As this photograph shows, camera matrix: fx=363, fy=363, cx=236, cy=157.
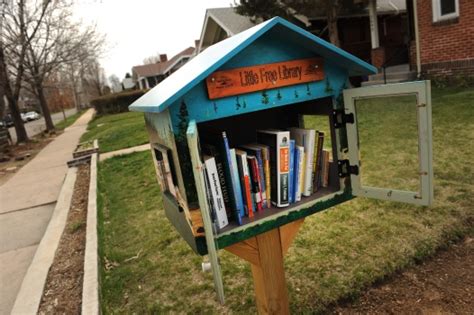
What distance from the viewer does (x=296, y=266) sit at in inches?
130

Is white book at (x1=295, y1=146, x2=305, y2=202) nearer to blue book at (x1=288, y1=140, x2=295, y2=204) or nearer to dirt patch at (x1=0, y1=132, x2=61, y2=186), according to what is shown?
blue book at (x1=288, y1=140, x2=295, y2=204)

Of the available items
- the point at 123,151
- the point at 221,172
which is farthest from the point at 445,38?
the point at 221,172

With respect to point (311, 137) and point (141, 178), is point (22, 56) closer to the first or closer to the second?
point (141, 178)

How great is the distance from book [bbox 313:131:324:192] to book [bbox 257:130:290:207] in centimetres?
24

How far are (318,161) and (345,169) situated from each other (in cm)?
17

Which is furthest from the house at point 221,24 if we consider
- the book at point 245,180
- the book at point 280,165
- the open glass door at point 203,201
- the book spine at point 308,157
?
the open glass door at point 203,201

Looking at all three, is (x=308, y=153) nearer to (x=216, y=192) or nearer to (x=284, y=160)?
(x=284, y=160)

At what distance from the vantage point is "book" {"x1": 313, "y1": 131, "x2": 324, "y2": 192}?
2102mm

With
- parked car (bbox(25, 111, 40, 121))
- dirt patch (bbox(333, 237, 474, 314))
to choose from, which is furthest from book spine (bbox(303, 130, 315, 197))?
parked car (bbox(25, 111, 40, 121))

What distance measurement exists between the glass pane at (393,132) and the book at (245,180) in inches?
23.8

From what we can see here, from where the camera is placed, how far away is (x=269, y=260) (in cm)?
217

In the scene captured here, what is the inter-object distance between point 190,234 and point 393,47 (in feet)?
59.9

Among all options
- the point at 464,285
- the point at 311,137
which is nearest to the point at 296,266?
the point at 464,285

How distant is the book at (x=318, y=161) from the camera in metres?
2.10
